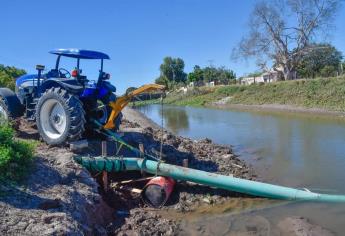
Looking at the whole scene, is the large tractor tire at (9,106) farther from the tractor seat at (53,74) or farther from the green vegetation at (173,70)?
Result: the green vegetation at (173,70)

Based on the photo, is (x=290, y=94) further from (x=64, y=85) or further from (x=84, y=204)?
(x=84, y=204)

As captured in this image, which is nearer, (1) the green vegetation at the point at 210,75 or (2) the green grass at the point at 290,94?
A: (2) the green grass at the point at 290,94

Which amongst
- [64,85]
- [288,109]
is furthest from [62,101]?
[288,109]

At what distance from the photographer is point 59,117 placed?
29.8ft

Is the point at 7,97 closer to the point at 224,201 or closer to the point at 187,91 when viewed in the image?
the point at 224,201

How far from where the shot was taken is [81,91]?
29.9ft

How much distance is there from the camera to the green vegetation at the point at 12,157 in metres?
5.91

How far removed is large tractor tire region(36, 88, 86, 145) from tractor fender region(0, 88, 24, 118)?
122cm

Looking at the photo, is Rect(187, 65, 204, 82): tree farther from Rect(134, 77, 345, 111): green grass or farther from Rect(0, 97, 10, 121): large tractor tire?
Rect(0, 97, 10, 121): large tractor tire

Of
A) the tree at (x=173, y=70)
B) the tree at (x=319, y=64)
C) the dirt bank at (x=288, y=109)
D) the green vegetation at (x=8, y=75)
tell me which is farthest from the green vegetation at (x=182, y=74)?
the green vegetation at (x=8, y=75)

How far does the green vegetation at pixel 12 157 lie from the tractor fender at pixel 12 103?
142 inches

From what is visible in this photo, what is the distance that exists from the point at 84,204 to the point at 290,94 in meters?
33.5

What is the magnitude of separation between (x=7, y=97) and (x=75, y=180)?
13.4 ft

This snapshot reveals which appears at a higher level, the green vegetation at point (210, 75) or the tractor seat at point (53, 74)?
the green vegetation at point (210, 75)
